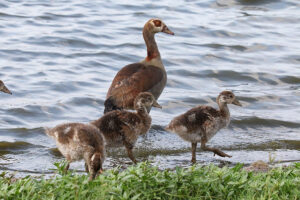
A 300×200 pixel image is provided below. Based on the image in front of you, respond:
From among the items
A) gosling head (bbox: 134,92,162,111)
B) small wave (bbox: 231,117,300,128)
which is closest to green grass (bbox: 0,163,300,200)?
gosling head (bbox: 134,92,162,111)

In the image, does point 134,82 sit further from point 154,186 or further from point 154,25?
point 154,186

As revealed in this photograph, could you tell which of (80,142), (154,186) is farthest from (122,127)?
(154,186)

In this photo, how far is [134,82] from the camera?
9.90 meters

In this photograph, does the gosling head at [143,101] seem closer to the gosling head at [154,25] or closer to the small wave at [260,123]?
the small wave at [260,123]

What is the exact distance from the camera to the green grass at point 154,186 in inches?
214

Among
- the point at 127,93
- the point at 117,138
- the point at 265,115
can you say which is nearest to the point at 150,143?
the point at 127,93

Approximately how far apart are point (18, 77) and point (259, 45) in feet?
19.3

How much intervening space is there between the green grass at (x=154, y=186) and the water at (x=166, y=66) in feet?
4.90

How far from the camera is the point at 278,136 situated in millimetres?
10055

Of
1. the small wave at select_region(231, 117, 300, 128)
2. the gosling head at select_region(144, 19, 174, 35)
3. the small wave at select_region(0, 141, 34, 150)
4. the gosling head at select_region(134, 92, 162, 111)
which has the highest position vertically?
the gosling head at select_region(144, 19, 174, 35)

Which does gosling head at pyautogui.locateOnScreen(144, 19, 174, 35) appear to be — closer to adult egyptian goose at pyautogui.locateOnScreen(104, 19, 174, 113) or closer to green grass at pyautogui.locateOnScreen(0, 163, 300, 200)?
adult egyptian goose at pyautogui.locateOnScreen(104, 19, 174, 113)

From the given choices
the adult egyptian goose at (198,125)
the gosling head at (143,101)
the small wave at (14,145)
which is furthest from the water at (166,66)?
the gosling head at (143,101)

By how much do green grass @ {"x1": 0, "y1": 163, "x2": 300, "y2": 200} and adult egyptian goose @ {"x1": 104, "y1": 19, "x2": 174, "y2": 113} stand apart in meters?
3.77

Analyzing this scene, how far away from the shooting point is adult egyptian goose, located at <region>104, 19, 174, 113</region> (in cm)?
968
